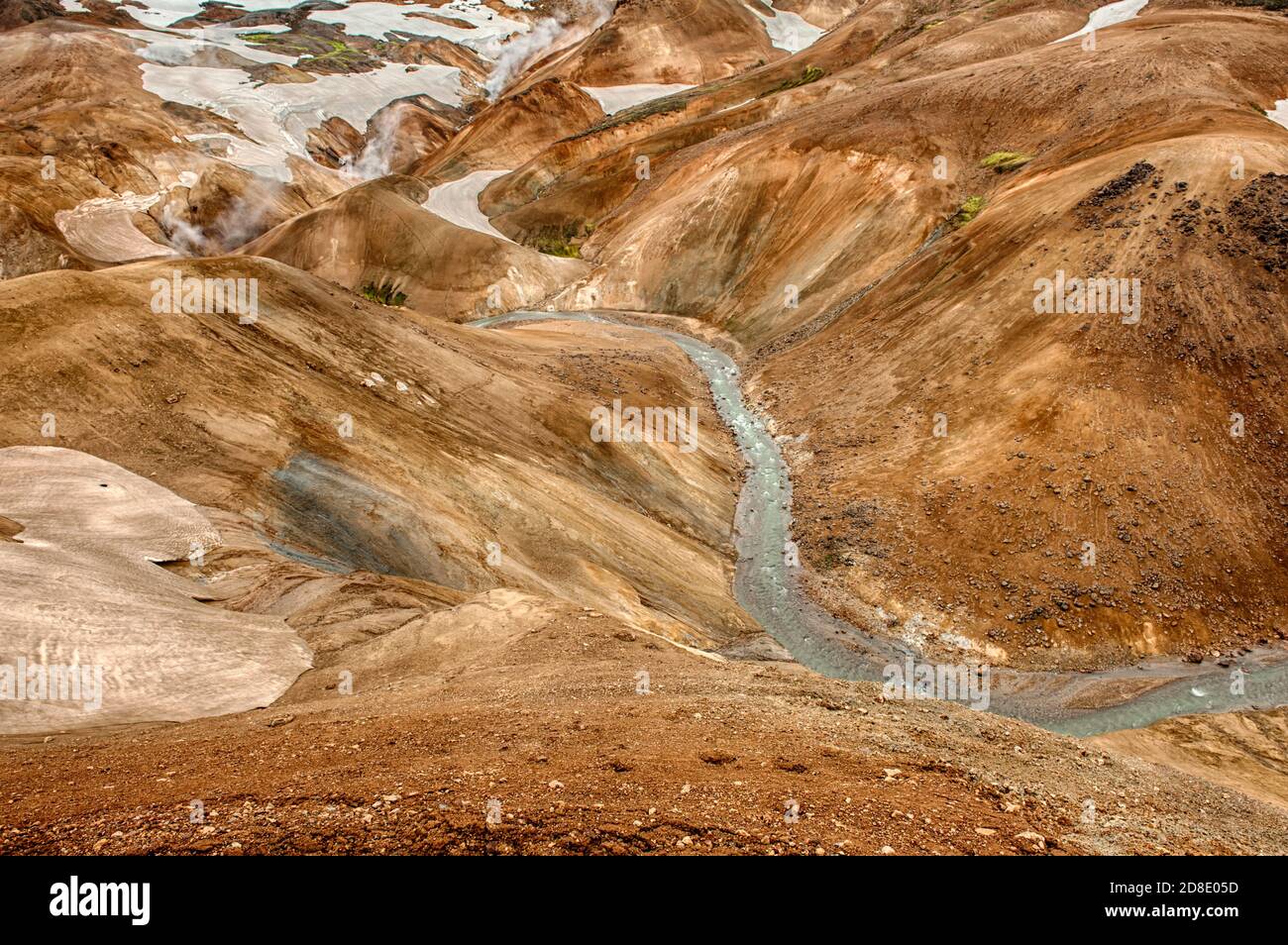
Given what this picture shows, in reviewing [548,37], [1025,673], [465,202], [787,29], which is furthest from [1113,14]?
[548,37]

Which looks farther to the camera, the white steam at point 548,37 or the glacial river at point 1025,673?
the white steam at point 548,37

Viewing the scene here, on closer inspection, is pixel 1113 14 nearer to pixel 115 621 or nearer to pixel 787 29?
pixel 787 29

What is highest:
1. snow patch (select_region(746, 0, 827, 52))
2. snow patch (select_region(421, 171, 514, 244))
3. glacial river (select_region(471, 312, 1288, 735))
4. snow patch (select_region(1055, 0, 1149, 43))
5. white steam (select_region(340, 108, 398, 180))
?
snow patch (select_region(746, 0, 827, 52))

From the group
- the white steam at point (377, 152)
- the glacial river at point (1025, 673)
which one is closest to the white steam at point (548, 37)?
the white steam at point (377, 152)

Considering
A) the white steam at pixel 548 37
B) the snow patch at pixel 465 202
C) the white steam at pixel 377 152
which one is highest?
the white steam at pixel 548 37

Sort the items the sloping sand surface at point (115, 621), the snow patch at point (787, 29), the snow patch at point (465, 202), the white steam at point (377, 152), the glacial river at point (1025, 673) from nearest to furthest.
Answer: the sloping sand surface at point (115, 621)
the glacial river at point (1025, 673)
the snow patch at point (465, 202)
the white steam at point (377, 152)
the snow patch at point (787, 29)

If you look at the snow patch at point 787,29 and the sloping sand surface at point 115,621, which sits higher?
the snow patch at point 787,29

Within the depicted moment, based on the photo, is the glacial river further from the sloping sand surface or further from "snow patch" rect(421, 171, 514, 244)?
"snow patch" rect(421, 171, 514, 244)

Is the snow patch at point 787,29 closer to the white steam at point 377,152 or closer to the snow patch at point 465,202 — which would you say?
the white steam at point 377,152

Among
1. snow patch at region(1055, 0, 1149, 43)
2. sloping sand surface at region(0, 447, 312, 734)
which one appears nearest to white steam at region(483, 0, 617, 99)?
snow patch at region(1055, 0, 1149, 43)

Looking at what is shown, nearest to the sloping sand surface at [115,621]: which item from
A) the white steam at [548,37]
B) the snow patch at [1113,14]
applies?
the snow patch at [1113,14]

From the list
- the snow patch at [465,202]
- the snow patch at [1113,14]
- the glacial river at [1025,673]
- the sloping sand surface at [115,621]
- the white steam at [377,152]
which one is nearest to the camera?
the sloping sand surface at [115,621]

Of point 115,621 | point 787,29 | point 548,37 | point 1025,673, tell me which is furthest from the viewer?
point 548,37

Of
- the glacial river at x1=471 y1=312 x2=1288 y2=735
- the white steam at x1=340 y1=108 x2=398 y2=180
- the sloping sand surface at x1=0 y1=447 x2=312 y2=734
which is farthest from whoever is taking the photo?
the white steam at x1=340 y1=108 x2=398 y2=180
